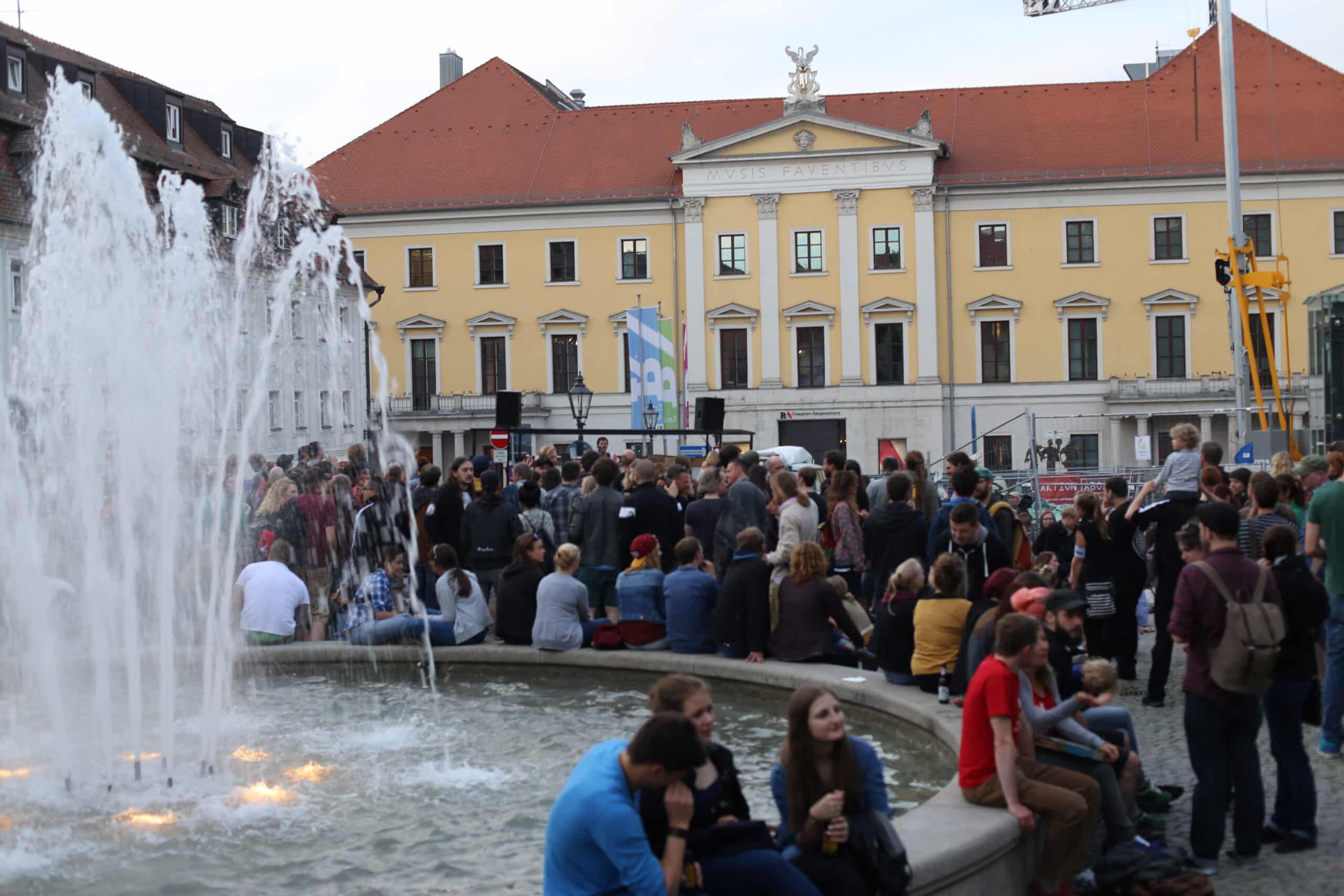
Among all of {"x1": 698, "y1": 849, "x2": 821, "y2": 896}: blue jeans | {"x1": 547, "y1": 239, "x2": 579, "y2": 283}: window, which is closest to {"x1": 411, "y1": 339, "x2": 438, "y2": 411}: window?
{"x1": 547, "y1": 239, "x2": 579, "y2": 283}: window

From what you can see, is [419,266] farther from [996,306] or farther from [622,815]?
[622,815]

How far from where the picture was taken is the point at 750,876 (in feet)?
17.7

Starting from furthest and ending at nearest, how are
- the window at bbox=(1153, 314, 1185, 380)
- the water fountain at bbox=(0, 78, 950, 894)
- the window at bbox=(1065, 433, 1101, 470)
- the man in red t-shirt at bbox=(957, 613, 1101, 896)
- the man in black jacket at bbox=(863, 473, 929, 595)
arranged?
the window at bbox=(1153, 314, 1185, 380), the window at bbox=(1065, 433, 1101, 470), the man in black jacket at bbox=(863, 473, 929, 595), the water fountain at bbox=(0, 78, 950, 894), the man in red t-shirt at bbox=(957, 613, 1101, 896)

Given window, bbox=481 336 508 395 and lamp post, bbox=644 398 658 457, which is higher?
window, bbox=481 336 508 395

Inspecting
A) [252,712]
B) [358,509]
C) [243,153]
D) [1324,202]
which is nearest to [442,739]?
[252,712]

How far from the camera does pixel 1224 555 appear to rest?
7203 millimetres

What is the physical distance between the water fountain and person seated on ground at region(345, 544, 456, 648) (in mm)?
233

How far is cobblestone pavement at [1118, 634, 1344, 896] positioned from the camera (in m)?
6.82

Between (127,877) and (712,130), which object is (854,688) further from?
(712,130)

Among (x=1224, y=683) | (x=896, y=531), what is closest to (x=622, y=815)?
(x=1224, y=683)

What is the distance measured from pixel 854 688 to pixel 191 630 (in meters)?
6.81

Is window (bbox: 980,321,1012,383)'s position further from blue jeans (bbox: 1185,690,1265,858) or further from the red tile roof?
blue jeans (bbox: 1185,690,1265,858)

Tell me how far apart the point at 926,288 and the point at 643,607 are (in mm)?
47274

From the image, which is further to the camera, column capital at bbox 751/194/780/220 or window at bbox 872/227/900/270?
column capital at bbox 751/194/780/220
